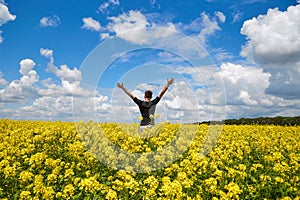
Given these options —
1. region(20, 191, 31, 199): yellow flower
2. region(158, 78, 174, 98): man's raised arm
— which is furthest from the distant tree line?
region(20, 191, 31, 199): yellow flower

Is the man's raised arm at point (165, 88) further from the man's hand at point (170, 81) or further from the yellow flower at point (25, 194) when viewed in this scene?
the yellow flower at point (25, 194)

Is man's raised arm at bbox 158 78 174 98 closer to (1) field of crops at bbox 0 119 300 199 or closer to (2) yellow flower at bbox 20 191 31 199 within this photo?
(1) field of crops at bbox 0 119 300 199

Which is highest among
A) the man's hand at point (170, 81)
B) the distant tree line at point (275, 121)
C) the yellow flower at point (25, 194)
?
the man's hand at point (170, 81)

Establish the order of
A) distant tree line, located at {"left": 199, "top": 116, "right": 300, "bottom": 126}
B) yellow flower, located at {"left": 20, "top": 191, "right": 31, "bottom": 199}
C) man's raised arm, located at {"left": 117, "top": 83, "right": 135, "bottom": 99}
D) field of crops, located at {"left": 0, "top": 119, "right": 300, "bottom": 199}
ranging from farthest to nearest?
1. distant tree line, located at {"left": 199, "top": 116, "right": 300, "bottom": 126}
2. man's raised arm, located at {"left": 117, "top": 83, "right": 135, "bottom": 99}
3. field of crops, located at {"left": 0, "top": 119, "right": 300, "bottom": 199}
4. yellow flower, located at {"left": 20, "top": 191, "right": 31, "bottom": 199}

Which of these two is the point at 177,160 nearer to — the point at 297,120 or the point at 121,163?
the point at 121,163

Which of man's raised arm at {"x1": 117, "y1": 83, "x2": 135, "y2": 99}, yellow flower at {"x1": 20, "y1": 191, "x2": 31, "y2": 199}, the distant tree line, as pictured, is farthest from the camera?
the distant tree line

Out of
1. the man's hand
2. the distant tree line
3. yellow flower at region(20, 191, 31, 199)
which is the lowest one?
yellow flower at region(20, 191, 31, 199)

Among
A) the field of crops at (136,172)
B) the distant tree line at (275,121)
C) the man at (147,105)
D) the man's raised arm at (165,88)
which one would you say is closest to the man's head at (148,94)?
the man at (147,105)

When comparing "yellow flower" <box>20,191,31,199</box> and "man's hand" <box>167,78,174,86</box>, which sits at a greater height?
"man's hand" <box>167,78,174,86</box>

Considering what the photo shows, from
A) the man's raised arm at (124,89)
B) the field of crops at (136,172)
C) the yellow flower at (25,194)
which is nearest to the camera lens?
the yellow flower at (25,194)

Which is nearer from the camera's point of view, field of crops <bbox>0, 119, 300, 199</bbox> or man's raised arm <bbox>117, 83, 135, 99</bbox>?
field of crops <bbox>0, 119, 300, 199</bbox>

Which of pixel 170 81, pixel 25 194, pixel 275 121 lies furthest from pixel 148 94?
pixel 275 121

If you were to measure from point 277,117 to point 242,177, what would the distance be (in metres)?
24.7

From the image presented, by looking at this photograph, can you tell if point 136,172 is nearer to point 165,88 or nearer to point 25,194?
point 25,194
